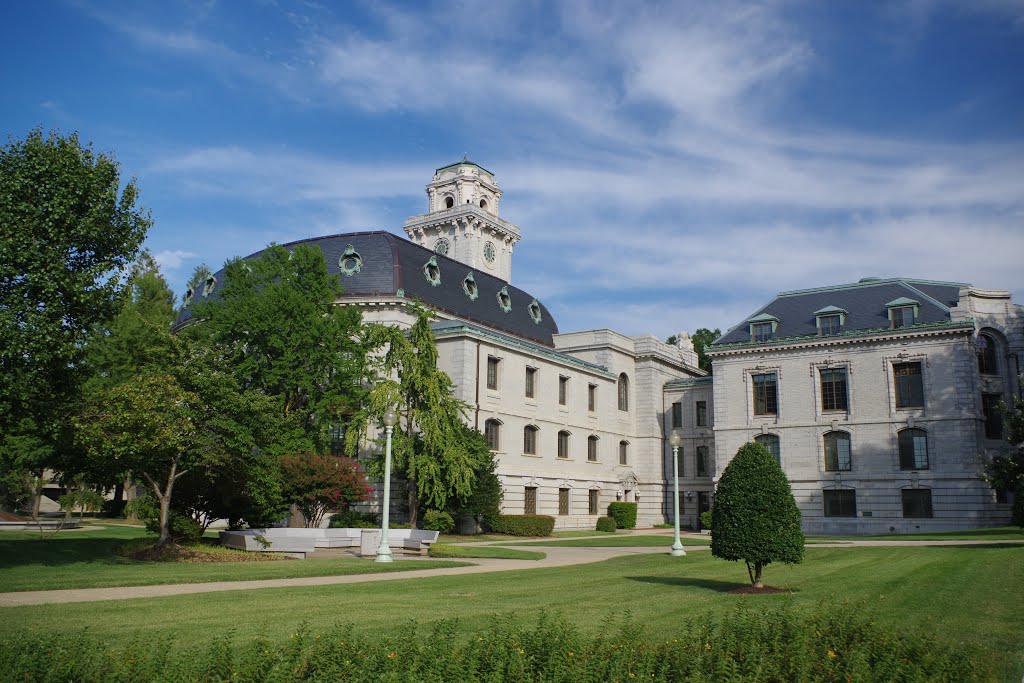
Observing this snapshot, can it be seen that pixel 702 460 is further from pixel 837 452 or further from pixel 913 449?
pixel 913 449

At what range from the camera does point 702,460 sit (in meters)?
59.9

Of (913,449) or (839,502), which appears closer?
(913,449)

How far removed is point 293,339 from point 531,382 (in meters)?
17.0

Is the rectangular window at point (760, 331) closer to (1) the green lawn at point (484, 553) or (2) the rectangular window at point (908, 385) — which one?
(2) the rectangular window at point (908, 385)

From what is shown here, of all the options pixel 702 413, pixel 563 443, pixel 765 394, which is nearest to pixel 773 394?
pixel 765 394

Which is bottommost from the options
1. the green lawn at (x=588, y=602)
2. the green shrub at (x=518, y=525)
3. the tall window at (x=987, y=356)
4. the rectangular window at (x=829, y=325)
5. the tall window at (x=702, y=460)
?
the green lawn at (x=588, y=602)

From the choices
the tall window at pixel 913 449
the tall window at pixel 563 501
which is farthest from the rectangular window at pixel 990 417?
the tall window at pixel 563 501

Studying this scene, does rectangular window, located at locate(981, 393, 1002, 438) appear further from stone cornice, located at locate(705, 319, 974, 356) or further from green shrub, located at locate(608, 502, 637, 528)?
green shrub, located at locate(608, 502, 637, 528)

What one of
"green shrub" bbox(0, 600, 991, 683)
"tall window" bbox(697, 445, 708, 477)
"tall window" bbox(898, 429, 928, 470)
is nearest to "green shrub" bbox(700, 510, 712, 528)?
"tall window" bbox(697, 445, 708, 477)

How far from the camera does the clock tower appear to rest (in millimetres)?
71062

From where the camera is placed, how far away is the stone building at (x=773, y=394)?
47.4 m

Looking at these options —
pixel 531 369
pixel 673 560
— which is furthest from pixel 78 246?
pixel 531 369

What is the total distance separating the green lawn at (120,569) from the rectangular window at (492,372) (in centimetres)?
2273

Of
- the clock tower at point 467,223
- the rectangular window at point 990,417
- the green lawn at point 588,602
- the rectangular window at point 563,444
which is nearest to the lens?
the green lawn at point 588,602
